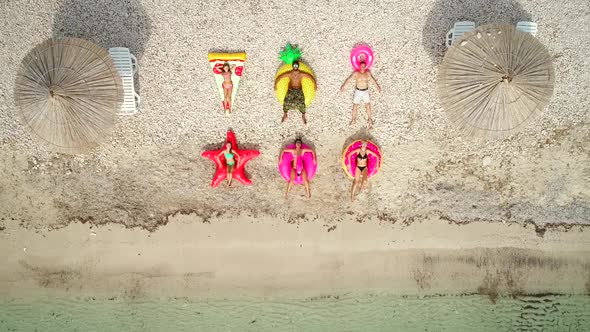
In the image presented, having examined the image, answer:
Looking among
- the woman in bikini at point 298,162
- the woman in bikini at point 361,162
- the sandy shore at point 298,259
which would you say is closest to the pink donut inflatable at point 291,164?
the woman in bikini at point 298,162

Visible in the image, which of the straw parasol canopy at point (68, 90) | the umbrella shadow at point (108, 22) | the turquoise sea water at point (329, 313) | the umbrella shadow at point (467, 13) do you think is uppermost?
the umbrella shadow at point (467, 13)

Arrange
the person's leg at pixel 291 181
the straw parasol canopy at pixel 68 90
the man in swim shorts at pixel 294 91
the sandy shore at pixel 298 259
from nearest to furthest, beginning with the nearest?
1. the straw parasol canopy at pixel 68 90
2. the man in swim shorts at pixel 294 91
3. the person's leg at pixel 291 181
4. the sandy shore at pixel 298 259

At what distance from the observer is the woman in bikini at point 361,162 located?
4.91 metres

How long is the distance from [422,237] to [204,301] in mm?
2745

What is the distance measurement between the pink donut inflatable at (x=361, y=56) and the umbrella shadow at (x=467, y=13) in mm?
684

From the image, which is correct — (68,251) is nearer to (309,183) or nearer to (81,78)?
(81,78)

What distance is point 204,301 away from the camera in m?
5.28

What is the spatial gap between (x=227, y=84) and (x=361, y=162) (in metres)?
1.76

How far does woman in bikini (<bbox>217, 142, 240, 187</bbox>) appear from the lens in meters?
4.96

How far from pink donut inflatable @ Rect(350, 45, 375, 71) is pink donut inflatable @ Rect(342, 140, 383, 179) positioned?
2.89ft

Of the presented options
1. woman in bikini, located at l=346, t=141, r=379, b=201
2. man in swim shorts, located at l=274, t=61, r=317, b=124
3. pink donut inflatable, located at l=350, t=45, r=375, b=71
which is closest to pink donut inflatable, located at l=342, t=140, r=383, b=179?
woman in bikini, located at l=346, t=141, r=379, b=201

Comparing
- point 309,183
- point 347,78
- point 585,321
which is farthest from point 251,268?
point 585,321

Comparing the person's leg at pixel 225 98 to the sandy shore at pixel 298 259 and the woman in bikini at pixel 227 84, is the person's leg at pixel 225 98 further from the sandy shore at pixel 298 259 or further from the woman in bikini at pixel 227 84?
the sandy shore at pixel 298 259

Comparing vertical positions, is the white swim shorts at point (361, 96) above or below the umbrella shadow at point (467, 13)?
below
